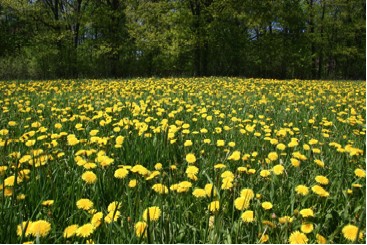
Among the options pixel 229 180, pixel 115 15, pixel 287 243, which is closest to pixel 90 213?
pixel 229 180

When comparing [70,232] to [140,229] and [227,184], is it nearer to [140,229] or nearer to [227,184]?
[140,229]

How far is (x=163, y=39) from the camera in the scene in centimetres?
1992

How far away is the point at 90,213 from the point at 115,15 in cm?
2211

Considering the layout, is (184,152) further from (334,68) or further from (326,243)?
(334,68)

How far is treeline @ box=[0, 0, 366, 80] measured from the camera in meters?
20.0

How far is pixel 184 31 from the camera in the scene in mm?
19781

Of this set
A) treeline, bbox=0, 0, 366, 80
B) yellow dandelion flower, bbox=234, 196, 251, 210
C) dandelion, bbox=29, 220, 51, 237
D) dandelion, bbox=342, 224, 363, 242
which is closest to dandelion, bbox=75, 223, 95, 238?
dandelion, bbox=29, 220, 51, 237

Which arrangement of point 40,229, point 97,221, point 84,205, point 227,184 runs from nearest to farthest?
point 40,229
point 97,221
point 84,205
point 227,184

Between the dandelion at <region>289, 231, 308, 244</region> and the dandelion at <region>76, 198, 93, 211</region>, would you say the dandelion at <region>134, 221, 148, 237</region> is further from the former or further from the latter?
the dandelion at <region>289, 231, 308, 244</region>

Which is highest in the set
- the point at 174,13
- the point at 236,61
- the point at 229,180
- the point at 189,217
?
the point at 174,13

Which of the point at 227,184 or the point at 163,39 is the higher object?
the point at 163,39

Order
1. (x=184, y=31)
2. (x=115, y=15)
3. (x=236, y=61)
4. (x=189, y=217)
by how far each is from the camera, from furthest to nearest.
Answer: (x=236, y=61) → (x=115, y=15) → (x=184, y=31) → (x=189, y=217)

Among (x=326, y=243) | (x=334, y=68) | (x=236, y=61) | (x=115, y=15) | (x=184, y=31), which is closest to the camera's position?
(x=326, y=243)

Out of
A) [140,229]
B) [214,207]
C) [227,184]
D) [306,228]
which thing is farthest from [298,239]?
[140,229]
